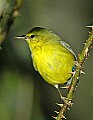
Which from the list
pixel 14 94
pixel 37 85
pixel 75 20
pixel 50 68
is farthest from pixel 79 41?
pixel 50 68

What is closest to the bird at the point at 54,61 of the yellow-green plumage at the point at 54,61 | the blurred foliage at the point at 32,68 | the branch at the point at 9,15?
the yellow-green plumage at the point at 54,61

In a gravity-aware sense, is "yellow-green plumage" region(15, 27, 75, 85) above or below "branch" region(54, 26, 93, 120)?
below

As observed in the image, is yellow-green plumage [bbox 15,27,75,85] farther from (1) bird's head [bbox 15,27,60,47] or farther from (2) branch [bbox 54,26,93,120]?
(2) branch [bbox 54,26,93,120]

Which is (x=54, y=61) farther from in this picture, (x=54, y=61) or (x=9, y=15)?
(x=9, y=15)

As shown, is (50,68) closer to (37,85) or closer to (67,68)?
(67,68)

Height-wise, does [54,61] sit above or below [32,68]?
above

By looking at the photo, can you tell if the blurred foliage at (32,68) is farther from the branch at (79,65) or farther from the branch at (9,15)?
the branch at (79,65)

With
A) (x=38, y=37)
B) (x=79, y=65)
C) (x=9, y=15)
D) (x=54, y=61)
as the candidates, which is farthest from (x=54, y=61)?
(x=79, y=65)

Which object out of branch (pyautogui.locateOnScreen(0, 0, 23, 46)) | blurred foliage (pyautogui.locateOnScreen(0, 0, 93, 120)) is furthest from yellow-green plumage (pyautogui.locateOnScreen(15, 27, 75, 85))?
branch (pyautogui.locateOnScreen(0, 0, 23, 46))

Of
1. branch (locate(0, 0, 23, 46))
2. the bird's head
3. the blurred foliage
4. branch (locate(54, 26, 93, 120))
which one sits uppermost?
branch (locate(0, 0, 23, 46))
